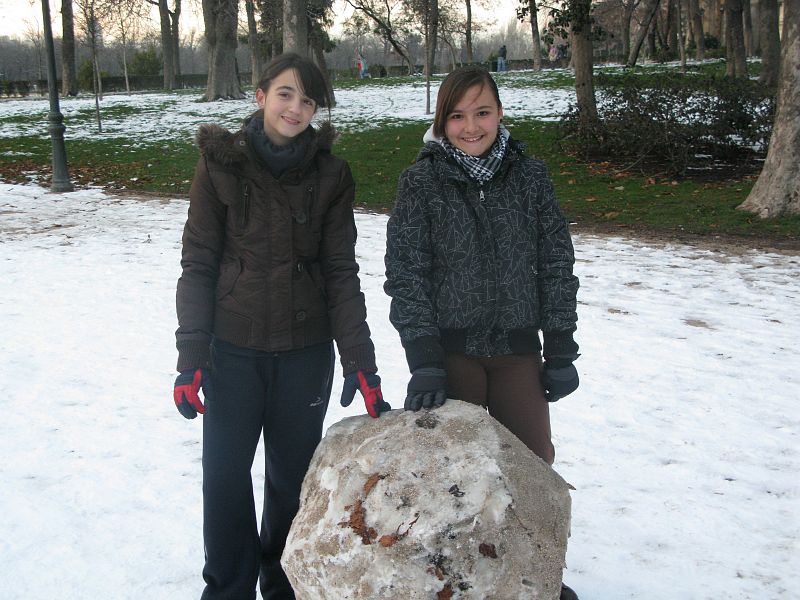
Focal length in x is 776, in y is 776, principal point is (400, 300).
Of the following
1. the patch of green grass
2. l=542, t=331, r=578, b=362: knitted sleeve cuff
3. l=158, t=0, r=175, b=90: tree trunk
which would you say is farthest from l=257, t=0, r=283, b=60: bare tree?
l=542, t=331, r=578, b=362: knitted sleeve cuff

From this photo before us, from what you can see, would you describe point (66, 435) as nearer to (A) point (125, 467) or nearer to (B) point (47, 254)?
(A) point (125, 467)

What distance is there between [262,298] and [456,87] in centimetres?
93

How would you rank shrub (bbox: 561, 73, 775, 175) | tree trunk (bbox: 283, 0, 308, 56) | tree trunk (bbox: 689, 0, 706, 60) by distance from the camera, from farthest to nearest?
tree trunk (bbox: 689, 0, 706, 60)
tree trunk (bbox: 283, 0, 308, 56)
shrub (bbox: 561, 73, 775, 175)

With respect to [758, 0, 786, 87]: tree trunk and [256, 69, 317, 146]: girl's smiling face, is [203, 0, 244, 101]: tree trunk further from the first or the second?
[256, 69, 317, 146]: girl's smiling face

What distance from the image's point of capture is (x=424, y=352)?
7.97 ft

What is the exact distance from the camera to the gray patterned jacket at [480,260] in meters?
2.50

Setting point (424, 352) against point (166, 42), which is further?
point (166, 42)

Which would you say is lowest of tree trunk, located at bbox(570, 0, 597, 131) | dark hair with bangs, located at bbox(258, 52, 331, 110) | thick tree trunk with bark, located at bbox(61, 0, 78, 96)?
dark hair with bangs, located at bbox(258, 52, 331, 110)

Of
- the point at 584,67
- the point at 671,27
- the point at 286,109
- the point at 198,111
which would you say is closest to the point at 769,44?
the point at 584,67

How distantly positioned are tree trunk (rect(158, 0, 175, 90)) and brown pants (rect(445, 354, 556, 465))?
120 ft

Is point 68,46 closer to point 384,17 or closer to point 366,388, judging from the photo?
point 384,17

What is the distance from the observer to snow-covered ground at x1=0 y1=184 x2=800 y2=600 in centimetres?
310

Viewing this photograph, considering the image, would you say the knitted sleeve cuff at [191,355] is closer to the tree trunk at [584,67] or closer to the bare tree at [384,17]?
the tree trunk at [584,67]

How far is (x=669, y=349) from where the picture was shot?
5566 mm
